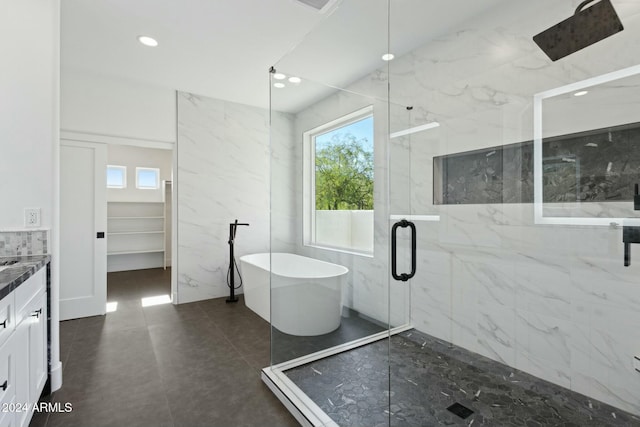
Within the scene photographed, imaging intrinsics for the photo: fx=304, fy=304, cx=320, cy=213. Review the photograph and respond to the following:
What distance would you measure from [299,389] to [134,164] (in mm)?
6322

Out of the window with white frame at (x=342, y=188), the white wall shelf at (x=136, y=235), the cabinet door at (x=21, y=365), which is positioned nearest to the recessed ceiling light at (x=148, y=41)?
the window with white frame at (x=342, y=188)

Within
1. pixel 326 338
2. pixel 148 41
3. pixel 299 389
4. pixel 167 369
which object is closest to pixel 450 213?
pixel 326 338

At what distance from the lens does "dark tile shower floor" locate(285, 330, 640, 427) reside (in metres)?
1.78

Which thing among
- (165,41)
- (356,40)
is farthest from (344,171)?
(165,41)

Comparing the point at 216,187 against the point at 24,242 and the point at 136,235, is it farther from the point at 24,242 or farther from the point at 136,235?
the point at 136,235

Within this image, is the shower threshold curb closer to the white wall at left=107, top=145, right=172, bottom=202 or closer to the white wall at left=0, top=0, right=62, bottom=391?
the white wall at left=0, top=0, right=62, bottom=391

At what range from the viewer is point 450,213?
2.51 meters

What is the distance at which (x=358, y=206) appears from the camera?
2.67m

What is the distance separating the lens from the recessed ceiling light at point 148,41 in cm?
288

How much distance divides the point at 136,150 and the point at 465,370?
712cm

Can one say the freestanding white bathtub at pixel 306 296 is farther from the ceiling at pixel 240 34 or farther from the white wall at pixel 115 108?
the white wall at pixel 115 108

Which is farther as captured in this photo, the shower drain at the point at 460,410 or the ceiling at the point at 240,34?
the ceiling at the point at 240,34

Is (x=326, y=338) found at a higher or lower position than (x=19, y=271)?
lower

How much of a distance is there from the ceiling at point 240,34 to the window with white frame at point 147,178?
11.2 ft
